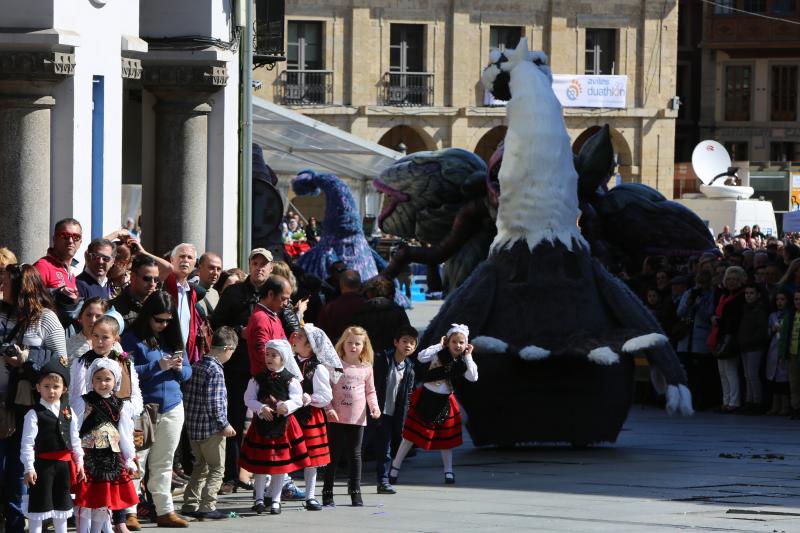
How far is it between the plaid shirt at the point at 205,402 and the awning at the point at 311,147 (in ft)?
66.2

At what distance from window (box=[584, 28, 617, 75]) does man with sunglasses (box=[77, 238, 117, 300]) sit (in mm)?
47961

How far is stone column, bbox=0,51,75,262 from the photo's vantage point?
12.7m

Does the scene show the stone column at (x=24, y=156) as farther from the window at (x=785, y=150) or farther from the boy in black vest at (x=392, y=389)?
the window at (x=785, y=150)

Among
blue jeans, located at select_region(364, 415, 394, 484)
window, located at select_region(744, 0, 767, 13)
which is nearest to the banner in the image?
window, located at select_region(744, 0, 767, 13)

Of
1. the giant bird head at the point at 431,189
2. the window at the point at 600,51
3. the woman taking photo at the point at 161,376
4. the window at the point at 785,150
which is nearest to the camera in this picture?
the woman taking photo at the point at 161,376

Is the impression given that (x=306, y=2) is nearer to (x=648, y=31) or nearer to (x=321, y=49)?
(x=321, y=49)

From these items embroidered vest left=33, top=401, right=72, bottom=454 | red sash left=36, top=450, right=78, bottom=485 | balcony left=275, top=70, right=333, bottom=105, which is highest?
balcony left=275, top=70, right=333, bottom=105

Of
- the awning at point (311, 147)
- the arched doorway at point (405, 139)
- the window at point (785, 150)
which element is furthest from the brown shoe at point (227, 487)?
the window at point (785, 150)

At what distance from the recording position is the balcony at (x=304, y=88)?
55344 mm

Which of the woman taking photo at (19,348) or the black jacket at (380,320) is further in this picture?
the black jacket at (380,320)

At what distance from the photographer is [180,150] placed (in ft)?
56.9

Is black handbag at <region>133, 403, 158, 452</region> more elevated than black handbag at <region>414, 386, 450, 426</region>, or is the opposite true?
black handbag at <region>133, 403, 158, 452</region>

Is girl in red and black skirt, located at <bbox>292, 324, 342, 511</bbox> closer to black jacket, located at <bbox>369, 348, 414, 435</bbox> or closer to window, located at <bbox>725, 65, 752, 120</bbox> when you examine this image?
black jacket, located at <bbox>369, 348, 414, 435</bbox>

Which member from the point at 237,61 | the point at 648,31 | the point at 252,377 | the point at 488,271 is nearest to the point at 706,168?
the point at 648,31
